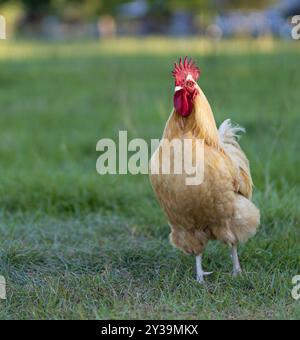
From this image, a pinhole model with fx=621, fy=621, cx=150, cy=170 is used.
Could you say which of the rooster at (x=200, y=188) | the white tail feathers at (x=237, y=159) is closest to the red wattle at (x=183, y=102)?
the rooster at (x=200, y=188)

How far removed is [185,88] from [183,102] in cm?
8

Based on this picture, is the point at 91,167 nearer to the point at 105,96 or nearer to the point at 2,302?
the point at 2,302

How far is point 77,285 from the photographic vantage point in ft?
12.6

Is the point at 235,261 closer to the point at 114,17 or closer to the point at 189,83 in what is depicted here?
the point at 189,83

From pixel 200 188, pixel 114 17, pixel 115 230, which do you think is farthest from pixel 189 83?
pixel 114 17

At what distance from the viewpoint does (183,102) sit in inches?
143

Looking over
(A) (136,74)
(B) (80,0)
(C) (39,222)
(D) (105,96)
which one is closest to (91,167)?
(C) (39,222)

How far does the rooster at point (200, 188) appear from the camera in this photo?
365 centimetres

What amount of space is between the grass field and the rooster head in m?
1.07

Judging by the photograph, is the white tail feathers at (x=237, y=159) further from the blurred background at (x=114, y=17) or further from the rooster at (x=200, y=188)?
the blurred background at (x=114, y=17)

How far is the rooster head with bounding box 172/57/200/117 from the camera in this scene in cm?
362

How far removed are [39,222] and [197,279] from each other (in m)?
1.65

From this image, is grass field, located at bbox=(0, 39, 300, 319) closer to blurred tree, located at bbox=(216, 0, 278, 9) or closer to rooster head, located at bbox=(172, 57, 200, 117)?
rooster head, located at bbox=(172, 57, 200, 117)
